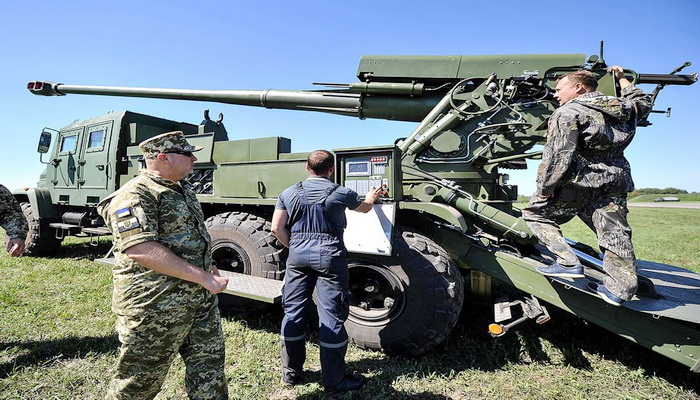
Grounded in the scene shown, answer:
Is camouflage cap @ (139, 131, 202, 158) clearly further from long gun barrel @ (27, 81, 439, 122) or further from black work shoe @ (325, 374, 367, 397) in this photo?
long gun barrel @ (27, 81, 439, 122)

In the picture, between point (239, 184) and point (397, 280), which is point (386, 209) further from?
point (239, 184)

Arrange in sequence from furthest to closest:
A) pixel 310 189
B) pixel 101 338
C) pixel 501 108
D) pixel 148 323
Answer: pixel 501 108 < pixel 101 338 < pixel 310 189 < pixel 148 323

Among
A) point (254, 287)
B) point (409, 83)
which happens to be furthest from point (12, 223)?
point (409, 83)

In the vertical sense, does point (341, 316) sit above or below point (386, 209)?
below

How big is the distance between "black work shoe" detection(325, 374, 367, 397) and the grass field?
0.22ft

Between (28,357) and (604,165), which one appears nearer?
(604,165)

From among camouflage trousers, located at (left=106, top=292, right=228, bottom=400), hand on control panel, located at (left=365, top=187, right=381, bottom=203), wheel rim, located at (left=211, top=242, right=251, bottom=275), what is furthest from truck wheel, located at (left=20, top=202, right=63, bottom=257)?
hand on control panel, located at (left=365, top=187, right=381, bottom=203)

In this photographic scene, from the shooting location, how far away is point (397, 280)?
322 cm

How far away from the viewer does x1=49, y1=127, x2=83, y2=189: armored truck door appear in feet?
22.1

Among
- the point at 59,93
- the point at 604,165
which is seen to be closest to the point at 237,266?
the point at 604,165

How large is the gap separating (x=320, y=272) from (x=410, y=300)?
0.94 metres

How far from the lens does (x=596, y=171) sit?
262cm

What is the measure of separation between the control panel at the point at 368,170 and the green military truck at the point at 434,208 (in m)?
0.01

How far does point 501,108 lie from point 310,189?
231 cm
